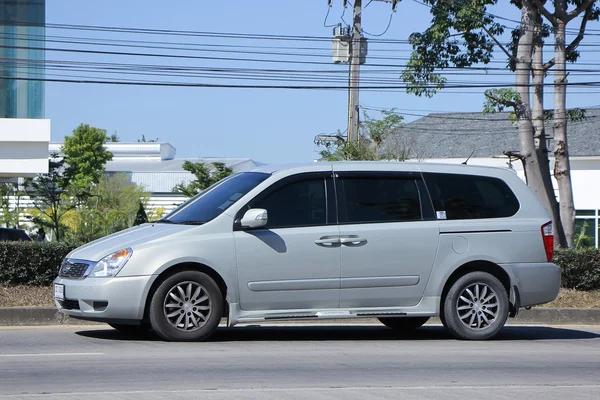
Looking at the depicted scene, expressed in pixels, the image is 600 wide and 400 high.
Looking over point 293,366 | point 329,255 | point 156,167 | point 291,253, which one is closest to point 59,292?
point 291,253

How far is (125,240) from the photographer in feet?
33.3

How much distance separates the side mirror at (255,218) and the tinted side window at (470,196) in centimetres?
207

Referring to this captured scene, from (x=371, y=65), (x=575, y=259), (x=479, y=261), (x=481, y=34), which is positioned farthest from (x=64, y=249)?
(x=371, y=65)

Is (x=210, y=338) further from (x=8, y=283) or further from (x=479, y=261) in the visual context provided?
(x=8, y=283)

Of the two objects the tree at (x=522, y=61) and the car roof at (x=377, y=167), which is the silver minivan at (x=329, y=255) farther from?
the tree at (x=522, y=61)

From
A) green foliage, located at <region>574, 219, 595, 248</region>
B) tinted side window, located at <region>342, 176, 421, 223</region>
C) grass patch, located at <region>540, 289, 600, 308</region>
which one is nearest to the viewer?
tinted side window, located at <region>342, 176, 421, 223</region>

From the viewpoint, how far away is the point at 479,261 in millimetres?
10977

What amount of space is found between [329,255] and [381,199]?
938 millimetres

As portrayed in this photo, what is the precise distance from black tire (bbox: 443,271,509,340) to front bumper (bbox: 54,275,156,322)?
3.34m

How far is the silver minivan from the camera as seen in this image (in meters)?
9.99

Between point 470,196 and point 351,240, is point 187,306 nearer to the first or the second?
point 351,240

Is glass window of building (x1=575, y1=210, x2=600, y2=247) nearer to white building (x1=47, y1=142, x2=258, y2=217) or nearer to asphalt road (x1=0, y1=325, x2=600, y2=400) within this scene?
white building (x1=47, y1=142, x2=258, y2=217)

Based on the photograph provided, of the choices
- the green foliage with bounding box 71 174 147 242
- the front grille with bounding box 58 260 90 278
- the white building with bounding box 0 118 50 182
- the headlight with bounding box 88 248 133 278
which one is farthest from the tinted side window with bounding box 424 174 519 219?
the white building with bounding box 0 118 50 182

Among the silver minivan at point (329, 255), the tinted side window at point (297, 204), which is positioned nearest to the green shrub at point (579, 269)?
the silver minivan at point (329, 255)
